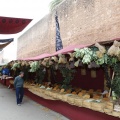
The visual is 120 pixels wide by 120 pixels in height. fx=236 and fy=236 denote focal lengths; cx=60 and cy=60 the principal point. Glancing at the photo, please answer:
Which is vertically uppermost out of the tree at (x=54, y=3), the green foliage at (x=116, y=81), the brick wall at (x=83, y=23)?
the tree at (x=54, y=3)

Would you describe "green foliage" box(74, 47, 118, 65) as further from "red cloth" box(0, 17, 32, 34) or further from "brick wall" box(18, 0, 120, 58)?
"red cloth" box(0, 17, 32, 34)

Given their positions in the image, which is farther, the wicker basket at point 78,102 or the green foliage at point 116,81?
the wicker basket at point 78,102

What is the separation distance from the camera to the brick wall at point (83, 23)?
10539mm

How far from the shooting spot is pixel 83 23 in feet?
42.8

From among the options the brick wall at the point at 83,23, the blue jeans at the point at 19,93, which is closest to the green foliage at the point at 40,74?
the blue jeans at the point at 19,93

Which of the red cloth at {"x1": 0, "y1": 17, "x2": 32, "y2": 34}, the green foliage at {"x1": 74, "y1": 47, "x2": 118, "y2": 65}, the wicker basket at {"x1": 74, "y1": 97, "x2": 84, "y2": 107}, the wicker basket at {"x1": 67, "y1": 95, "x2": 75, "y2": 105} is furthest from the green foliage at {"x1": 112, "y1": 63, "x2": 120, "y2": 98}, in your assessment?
the red cloth at {"x1": 0, "y1": 17, "x2": 32, "y2": 34}

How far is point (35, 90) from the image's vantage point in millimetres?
11430

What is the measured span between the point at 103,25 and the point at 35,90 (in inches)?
177

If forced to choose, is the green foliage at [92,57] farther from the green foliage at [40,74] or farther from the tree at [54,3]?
the tree at [54,3]

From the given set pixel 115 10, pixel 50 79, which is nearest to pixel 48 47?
pixel 50 79

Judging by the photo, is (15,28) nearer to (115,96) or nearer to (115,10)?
(115,10)

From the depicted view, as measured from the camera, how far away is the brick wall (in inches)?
415

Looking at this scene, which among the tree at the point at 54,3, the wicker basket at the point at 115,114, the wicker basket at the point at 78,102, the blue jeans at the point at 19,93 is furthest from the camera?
the tree at the point at 54,3

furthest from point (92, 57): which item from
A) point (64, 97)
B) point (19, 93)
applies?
point (19, 93)
